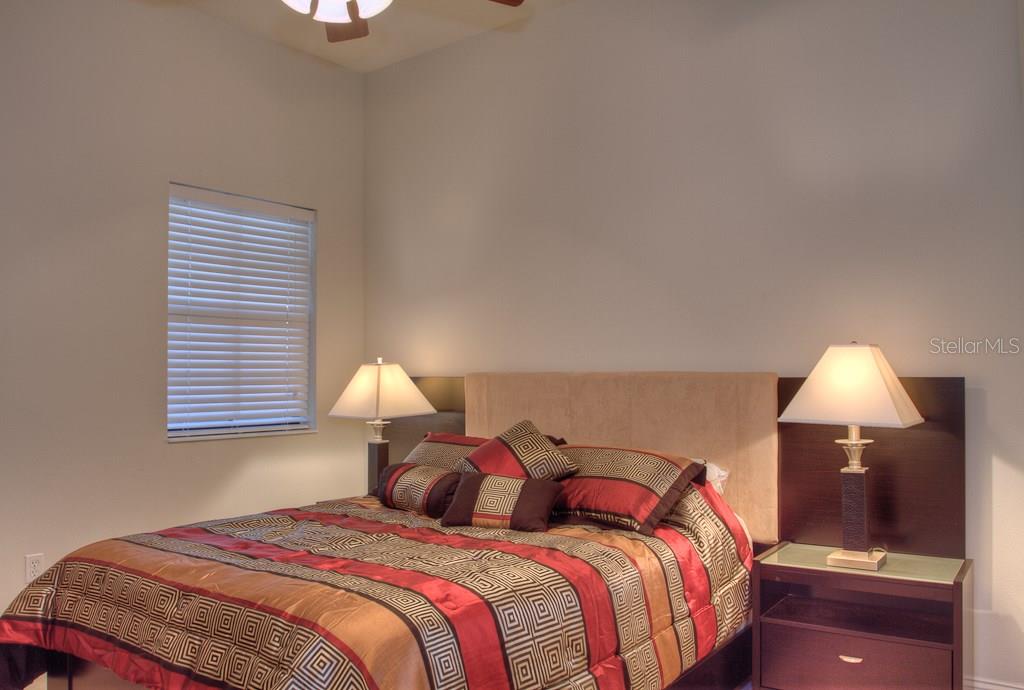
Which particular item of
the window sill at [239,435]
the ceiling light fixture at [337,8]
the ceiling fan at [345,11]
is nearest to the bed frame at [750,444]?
the window sill at [239,435]

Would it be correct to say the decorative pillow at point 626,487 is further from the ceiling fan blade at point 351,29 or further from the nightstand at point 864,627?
the ceiling fan blade at point 351,29

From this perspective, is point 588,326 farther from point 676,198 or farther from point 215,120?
point 215,120

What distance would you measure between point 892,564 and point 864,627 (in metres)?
0.24

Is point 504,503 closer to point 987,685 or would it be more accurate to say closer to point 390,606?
point 390,606

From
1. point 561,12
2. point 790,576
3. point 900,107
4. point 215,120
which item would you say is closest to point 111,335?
point 215,120

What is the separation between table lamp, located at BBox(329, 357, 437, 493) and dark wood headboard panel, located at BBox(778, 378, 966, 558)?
1.73 metres

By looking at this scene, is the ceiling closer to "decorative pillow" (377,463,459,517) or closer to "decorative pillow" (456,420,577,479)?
"decorative pillow" (456,420,577,479)

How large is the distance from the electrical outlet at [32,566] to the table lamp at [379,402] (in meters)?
1.36

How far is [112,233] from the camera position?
3.65 meters

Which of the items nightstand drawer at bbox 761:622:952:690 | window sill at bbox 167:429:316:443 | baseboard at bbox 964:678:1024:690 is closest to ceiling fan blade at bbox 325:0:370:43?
window sill at bbox 167:429:316:443

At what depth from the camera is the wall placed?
2.85 meters

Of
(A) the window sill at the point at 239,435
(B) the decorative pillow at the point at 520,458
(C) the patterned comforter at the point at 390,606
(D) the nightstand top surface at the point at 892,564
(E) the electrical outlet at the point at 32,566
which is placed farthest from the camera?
(A) the window sill at the point at 239,435

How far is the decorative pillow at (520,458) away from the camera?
3064mm
